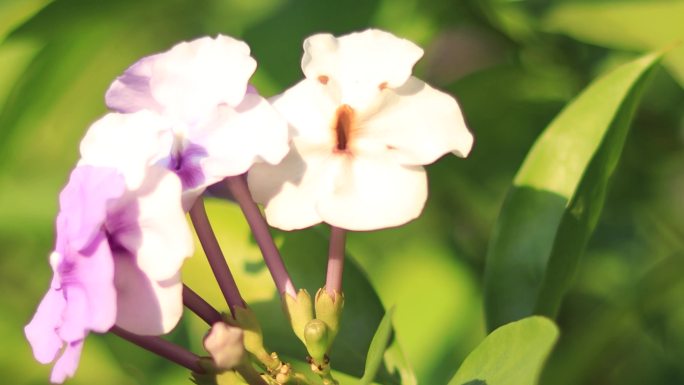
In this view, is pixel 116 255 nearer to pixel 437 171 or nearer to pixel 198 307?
pixel 198 307

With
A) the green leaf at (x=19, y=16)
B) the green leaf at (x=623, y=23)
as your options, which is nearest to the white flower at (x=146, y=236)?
the green leaf at (x=19, y=16)

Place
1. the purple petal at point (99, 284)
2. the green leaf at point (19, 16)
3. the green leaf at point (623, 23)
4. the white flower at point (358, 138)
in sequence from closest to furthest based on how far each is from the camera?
the purple petal at point (99, 284)
the white flower at point (358, 138)
the green leaf at point (19, 16)
the green leaf at point (623, 23)

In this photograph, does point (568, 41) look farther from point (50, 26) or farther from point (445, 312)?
point (50, 26)

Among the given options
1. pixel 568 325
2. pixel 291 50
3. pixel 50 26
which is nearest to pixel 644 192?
pixel 568 325

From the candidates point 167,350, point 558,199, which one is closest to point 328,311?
point 167,350

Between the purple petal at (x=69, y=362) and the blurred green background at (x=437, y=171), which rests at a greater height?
the purple petal at (x=69, y=362)

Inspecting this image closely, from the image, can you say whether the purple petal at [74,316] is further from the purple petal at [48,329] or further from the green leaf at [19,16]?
the green leaf at [19,16]
